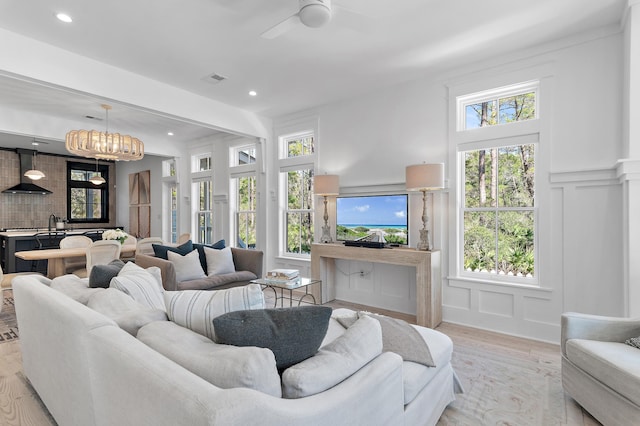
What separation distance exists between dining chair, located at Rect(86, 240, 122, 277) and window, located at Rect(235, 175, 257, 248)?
207 centimetres

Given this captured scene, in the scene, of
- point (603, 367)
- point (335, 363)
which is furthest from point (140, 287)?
point (603, 367)

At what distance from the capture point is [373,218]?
14.1 feet

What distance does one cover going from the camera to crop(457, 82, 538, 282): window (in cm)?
340

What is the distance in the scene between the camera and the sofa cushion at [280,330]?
47.9 inches

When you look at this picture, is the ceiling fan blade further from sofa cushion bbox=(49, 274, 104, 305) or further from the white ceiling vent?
sofa cushion bbox=(49, 274, 104, 305)

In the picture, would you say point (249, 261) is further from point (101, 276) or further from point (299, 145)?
point (101, 276)

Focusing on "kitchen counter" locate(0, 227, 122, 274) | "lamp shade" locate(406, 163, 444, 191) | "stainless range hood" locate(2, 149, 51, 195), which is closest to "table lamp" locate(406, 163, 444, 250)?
"lamp shade" locate(406, 163, 444, 191)

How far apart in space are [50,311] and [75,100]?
3975 mm

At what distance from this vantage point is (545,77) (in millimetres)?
3203

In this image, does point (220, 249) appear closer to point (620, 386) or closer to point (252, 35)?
point (252, 35)

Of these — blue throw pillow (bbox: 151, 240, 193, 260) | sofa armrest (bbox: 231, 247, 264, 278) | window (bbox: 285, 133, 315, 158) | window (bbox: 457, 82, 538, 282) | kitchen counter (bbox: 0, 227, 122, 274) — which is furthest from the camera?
kitchen counter (bbox: 0, 227, 122, 274)

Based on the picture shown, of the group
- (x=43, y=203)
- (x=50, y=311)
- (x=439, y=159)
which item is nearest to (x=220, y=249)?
(x=50, y=311)

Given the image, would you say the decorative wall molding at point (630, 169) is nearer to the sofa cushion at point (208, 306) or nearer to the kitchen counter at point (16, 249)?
the sofa cushion at point (208, 306)

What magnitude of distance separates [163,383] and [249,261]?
3705mm
